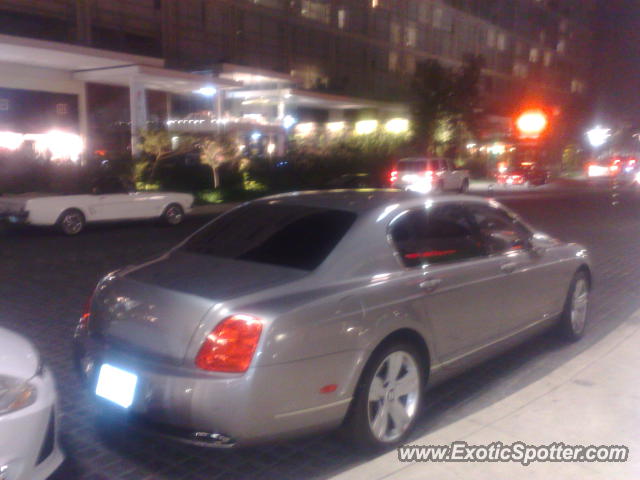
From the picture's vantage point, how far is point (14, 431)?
2941mm

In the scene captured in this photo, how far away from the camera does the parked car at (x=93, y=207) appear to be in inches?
528

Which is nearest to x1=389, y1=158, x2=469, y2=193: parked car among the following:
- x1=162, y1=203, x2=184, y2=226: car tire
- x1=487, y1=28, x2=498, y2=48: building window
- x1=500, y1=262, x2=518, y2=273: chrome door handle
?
x1=162, y1=203, x2=184, y2=226: car tire

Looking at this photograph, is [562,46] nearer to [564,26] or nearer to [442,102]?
[564,26]

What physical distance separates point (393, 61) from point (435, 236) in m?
45.6

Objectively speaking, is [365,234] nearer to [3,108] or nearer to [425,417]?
[425,417]

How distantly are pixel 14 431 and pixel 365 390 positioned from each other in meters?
1.88

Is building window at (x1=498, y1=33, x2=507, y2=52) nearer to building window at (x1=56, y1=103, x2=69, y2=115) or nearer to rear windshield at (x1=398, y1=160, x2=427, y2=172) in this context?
rear windshield at (x1=398, y1=160, x2=427, y2=172)

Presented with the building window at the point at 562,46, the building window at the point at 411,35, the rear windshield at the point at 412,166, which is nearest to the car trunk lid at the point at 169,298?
Answer: the rear windshield at the point at 412,166

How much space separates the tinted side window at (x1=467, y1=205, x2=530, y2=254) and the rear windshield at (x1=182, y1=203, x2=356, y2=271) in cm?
133

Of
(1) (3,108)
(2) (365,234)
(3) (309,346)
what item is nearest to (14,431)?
(3) (309,346)

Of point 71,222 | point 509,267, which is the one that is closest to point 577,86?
point 71,222

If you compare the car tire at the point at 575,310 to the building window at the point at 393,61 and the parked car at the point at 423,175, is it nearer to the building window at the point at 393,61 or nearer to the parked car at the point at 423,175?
the parked car at the point at 423,175

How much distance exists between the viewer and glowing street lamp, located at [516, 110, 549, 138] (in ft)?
163
